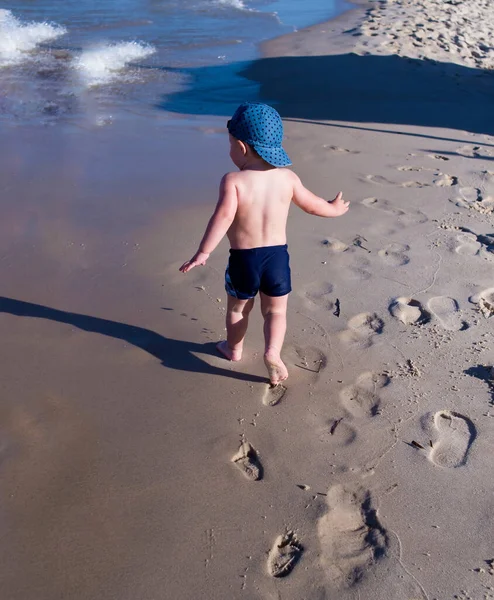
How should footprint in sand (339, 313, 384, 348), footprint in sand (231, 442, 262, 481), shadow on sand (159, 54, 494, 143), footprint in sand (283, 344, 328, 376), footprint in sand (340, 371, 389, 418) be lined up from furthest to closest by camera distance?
shadow on sand (159, 54, 494, 143) < footprint in sand (339, 313, 384, 348) < footprint in sand (283, 344, 328, 376) < footprint in sand (340, 371, 389, 418) < footprint in sand (231, 442, 262, 481)

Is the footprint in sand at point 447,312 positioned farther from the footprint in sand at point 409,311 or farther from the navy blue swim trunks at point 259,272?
the navy blue swim trunks at point 259,272

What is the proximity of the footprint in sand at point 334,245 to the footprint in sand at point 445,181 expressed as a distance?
5.08ft

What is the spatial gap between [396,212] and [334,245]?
0.85 metres

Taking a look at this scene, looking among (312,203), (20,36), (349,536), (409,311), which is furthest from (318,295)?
(20,36)

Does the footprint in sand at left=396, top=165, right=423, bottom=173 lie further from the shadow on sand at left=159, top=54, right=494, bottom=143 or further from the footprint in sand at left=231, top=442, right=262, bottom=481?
the footprint in sand at left=231, top=442, right=262, bottom=481

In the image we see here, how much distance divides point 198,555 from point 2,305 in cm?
215

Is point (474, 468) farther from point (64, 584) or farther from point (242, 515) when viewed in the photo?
point (64, 584)

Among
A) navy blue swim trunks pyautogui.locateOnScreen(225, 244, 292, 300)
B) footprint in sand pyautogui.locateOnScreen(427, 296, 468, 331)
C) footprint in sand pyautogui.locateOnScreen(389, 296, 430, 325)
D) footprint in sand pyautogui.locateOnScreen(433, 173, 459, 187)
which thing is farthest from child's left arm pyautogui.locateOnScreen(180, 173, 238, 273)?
footprint in sand pyautogui.locateOnScreen(433, 173, 459, 187)

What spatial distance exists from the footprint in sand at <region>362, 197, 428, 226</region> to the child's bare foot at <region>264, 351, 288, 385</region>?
7.14 feet

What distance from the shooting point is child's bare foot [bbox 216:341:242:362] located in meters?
3.55

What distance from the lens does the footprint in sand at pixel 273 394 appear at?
3279mm

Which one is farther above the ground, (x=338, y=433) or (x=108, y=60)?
(x=338, y=433)

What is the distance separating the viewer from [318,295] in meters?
4.11

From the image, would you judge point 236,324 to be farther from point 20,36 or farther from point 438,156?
point 20,36
